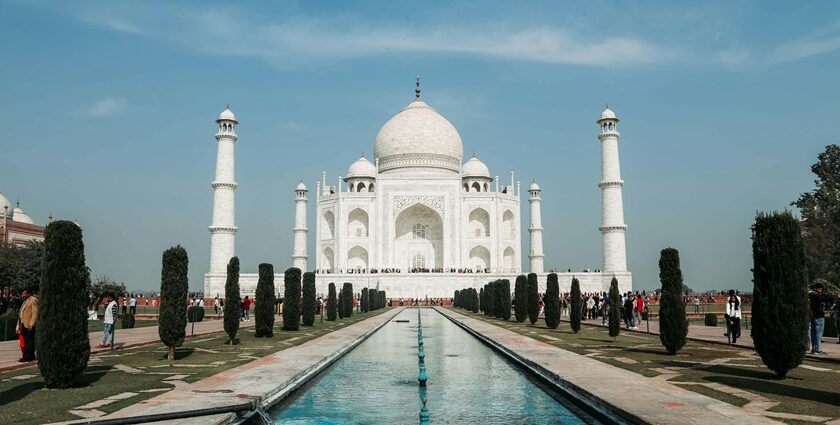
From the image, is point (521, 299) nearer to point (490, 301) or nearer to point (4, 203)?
point (490, 301)

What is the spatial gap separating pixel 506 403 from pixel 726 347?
298 inches

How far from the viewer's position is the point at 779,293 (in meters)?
8.73

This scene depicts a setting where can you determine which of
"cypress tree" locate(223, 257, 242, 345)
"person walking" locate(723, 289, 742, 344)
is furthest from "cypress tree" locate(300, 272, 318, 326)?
"person walking" locate(723, 289, 742, 344)

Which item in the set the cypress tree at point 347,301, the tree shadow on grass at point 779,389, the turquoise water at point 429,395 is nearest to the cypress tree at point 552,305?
the turquoise water at point 429,395

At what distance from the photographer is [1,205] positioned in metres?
55.5

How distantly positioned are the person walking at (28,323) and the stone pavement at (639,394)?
776 centimetres

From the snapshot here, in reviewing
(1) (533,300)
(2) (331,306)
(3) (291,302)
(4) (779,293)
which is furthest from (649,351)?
(2) (331,306)

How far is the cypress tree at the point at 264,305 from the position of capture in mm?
15867

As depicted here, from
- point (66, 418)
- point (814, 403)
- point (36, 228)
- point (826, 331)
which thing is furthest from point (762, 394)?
point (36, 228)

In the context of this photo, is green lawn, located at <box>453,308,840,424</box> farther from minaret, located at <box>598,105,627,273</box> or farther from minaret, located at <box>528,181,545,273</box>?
minaret, located at <box>528,181,545,273</box>

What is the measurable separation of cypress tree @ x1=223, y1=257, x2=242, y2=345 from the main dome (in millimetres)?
39736

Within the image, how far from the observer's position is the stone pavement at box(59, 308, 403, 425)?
621 cm

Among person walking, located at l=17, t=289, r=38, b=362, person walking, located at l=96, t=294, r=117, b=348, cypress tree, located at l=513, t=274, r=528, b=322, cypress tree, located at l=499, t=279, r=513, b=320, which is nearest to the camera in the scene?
person walking, located at l=17, t=289, r=38, b=362

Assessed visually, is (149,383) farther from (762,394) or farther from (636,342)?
(636,342)
